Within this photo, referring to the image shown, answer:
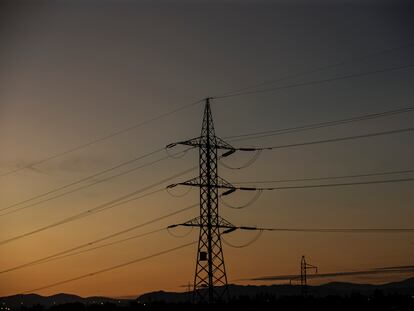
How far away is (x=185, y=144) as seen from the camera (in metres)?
68.7

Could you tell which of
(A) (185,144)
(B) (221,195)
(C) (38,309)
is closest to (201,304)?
(B) (221,195)

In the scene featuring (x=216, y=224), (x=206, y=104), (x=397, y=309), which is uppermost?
(x=206, y=104)

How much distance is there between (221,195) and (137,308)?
34088 mm

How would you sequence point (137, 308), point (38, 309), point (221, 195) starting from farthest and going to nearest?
point (38, 309)
point (137, 308)
point (221, 195)

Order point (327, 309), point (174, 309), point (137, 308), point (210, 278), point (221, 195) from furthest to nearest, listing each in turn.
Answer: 1. point (137, 308)
2. point (174, 309)
3. point (327, 309)
4. point (221, 195)
5. point (210, 278)

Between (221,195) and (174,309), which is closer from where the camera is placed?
(221,195)

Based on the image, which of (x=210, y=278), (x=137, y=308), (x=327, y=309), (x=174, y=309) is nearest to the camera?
(x=210, y=278)

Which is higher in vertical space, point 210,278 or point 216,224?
point 216,224

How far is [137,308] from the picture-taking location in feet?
322

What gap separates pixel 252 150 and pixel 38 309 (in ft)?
181

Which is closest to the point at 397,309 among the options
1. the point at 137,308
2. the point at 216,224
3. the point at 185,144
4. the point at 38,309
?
the point at 216,224

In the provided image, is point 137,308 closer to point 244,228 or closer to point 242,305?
point 242,305

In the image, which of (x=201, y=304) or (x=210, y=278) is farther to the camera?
(x=201, y=304)

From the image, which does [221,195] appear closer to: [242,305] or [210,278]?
[210,278]
